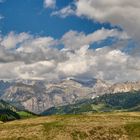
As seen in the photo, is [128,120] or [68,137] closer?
[68,137]

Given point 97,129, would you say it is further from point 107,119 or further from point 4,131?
point 4,131

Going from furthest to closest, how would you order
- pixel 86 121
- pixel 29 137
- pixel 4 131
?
1. pixel 86 121
2. pixel 4 131
3. pixel 29 137

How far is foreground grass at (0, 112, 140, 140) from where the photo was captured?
96312 millimetres

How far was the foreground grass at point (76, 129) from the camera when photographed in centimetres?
9631

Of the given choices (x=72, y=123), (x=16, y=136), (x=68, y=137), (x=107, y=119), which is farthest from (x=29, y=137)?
(x=107, y=119)

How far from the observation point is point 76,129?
331 feet

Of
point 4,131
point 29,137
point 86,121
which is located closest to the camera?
point 29,137

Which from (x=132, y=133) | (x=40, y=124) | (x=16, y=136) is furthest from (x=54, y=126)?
(x=132, y=133)

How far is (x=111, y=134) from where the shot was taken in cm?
9762

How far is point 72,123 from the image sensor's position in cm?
10838

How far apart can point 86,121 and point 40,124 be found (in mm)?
15229

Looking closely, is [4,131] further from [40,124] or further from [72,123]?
[72,123]

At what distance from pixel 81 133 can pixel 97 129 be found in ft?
17.9

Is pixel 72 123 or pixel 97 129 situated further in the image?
pixel 72 123
